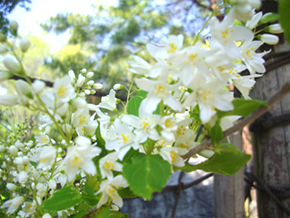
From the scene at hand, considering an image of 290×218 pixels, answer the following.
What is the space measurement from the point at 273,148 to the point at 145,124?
1069mm

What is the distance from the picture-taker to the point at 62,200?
48 centimetres

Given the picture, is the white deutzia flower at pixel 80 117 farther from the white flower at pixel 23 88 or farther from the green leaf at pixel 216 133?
the green leaf at pixel 216 133

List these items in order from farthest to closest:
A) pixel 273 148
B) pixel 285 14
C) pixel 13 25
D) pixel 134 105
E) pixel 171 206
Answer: pixel 171 206, pixel 273 148, pixel 134 105, pixel 13 25, pixel 285 14

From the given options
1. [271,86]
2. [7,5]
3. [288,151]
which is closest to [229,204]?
[288,151]

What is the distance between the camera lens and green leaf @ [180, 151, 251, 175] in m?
0.50

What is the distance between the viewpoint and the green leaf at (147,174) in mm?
373

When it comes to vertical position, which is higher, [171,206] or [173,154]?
[173,154]

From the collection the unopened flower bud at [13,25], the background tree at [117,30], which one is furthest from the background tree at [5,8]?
the background tree at [117,30]

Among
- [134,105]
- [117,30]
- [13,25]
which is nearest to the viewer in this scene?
[13,25]

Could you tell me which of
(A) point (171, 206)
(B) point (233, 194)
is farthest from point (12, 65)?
(A) point (171, 206)

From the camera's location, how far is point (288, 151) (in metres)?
1.19

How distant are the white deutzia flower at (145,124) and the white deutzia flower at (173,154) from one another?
3cm

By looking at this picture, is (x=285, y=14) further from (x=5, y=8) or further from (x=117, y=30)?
(x=117, y=30)

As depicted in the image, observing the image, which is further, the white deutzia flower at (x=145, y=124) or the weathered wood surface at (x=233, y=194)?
the weathered wood surface at (x=233, y=194)
